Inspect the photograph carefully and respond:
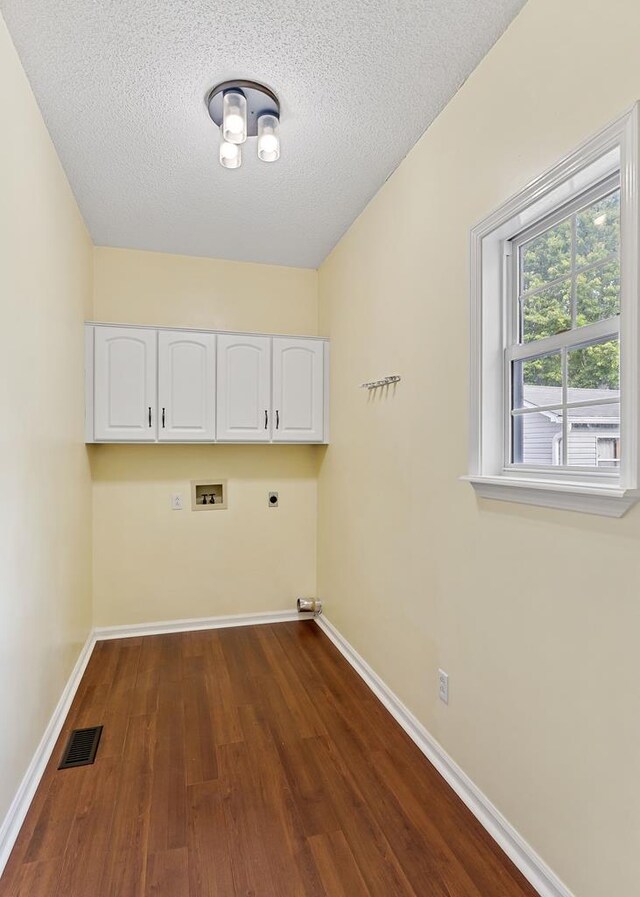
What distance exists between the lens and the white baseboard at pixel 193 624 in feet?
11.3

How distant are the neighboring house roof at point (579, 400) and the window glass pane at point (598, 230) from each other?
0.40 meters

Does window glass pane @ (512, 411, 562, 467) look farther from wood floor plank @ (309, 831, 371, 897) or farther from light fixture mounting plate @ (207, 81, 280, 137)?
light fixture mounting plate @ (207, 81, 280, 137)

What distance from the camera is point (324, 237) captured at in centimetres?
332

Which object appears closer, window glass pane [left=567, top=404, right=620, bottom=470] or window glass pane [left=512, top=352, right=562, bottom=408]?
window glass pane [left=567, top=404, right=620, bottom=470]

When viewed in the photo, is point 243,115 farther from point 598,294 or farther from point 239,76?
point 598,294

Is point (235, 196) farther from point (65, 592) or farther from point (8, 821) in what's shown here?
point (8, 821)

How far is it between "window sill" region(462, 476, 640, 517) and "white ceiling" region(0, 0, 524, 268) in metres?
1.58

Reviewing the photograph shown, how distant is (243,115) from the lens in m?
1.95

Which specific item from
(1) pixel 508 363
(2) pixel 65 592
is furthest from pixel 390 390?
(2) pixel 65 592

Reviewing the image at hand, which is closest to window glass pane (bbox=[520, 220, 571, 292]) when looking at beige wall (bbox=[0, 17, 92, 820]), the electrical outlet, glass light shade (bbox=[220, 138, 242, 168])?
glass light shade (bbox=[220, 138, 242, 168])

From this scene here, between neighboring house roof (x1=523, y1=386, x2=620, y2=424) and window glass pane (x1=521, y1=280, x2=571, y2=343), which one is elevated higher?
window glass pane (x1=521, y1=280, x2=571, y2=343)

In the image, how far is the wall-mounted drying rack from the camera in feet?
8.25

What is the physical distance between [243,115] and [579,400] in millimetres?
1699

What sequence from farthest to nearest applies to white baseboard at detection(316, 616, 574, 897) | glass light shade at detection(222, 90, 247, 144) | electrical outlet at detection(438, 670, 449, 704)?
electrical outlet at detection(438, 670, 449, 704) < glass light shade at detection(222, 90, 247, 144) < white baseboard at detection(316, 616, 574, 897)
